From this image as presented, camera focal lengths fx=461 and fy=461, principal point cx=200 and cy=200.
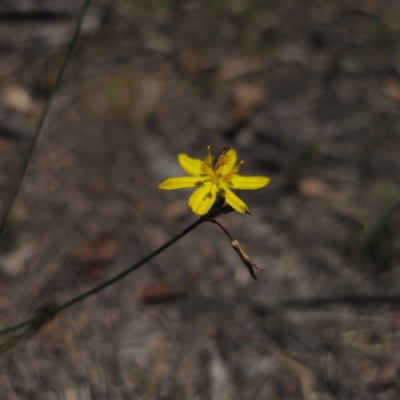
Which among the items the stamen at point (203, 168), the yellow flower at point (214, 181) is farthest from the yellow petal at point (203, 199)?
the stamen at point (203, 168)

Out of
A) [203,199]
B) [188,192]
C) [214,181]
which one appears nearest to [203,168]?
[214,181]

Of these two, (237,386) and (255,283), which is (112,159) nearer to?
(255,283)

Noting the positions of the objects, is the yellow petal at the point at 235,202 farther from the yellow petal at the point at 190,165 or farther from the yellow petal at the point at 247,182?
the yellow petal at the point at 190,165

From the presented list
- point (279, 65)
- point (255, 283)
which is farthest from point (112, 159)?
point (279, 65)

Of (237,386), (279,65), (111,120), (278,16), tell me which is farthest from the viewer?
(278,16)

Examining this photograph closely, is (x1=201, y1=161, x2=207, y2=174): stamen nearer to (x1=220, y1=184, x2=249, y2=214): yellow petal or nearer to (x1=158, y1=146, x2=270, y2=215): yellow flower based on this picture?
(x1=158, y1=146, x2=270, y2=215): yellow flower

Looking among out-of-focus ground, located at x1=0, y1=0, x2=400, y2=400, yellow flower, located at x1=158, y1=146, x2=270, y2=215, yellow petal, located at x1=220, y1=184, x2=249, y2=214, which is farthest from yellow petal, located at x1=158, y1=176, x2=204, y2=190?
out-of-focus ground, located at x1=0, y1=0, x2=400, y2=400
